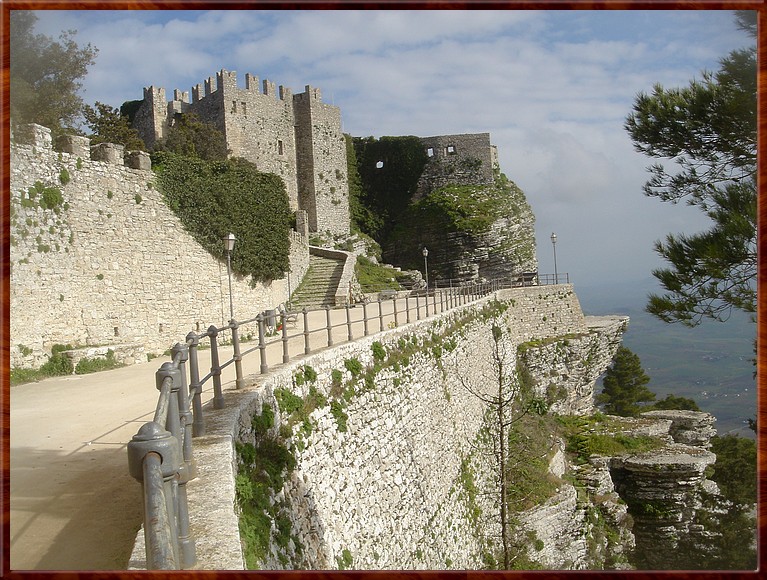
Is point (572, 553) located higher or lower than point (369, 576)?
lower

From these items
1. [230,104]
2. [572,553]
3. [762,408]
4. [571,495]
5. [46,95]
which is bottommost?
[572,553]

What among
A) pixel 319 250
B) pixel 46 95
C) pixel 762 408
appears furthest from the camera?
pixel 319 250

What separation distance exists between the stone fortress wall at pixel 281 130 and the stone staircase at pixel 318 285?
295 inches

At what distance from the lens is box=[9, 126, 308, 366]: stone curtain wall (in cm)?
1220

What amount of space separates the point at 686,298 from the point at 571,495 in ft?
39.9

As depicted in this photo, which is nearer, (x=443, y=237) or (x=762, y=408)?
(x=762, y=408)

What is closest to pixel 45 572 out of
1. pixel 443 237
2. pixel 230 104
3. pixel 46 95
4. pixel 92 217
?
pixel 46 95

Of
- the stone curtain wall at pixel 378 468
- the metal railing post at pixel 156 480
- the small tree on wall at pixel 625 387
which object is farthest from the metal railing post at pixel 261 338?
the small tree on wall at pixel 625 387

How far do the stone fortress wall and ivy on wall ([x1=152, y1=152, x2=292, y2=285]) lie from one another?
10006 mm

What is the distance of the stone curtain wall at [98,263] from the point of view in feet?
40.0

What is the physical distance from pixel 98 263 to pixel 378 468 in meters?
8.17

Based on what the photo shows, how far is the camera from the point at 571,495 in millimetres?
17688

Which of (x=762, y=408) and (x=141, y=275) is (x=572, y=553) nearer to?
(x=141, y=275)

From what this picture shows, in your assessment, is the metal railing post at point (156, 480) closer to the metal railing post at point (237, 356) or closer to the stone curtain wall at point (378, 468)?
the stone curtain wall at point (378, 468)
